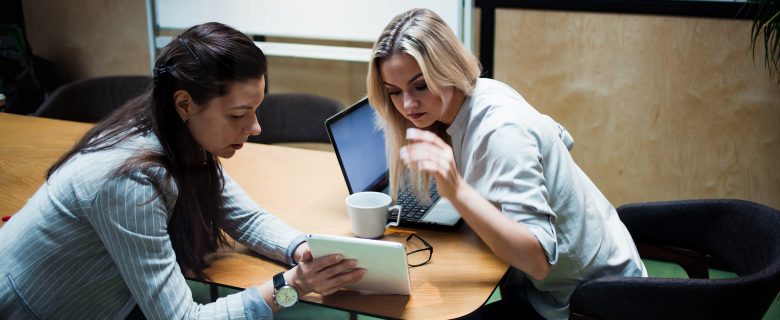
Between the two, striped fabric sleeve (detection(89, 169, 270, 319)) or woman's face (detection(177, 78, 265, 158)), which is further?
woman's face (detection(177, 78, 265, 158))

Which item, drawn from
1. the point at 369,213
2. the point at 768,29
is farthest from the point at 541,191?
the point at 768,29

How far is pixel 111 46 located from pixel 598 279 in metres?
3.45

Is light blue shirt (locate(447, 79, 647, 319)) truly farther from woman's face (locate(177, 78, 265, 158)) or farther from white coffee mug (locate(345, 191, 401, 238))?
woman's face (locate(177, 78, 265, 158))

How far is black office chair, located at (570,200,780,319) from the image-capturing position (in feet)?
4.74

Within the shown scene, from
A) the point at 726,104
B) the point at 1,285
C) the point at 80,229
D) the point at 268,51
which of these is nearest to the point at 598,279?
the point at 80,229

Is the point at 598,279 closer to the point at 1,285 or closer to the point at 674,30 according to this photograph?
the point at 1,285

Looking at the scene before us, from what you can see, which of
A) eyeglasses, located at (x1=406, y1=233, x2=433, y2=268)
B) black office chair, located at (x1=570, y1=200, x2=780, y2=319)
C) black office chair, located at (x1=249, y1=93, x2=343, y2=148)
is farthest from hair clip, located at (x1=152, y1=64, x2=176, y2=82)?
black office chair, located at (x1=249, y1=93, x2=343, y2=148)

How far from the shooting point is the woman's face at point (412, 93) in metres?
1.59

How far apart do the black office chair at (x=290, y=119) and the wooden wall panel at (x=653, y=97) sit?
87 centimetres

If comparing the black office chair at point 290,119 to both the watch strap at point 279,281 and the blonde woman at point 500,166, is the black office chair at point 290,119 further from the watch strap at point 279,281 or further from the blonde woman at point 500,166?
the watch strap at point 279,281

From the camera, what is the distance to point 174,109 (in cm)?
143

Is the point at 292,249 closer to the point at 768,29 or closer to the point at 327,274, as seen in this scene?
the point at 327,274

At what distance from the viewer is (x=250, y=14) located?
360 centimetres

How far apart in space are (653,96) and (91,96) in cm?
232
